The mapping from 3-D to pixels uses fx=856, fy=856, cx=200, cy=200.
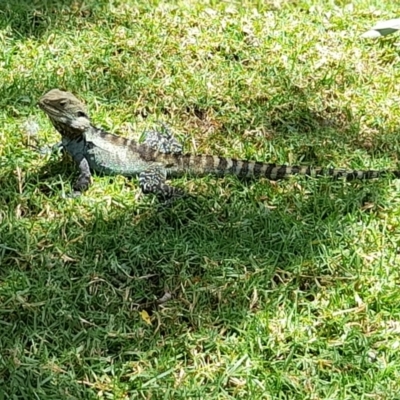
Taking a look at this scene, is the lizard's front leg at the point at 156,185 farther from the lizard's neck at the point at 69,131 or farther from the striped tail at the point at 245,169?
the lizard's neck at the point at 69,131

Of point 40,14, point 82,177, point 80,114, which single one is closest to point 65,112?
point 80,114

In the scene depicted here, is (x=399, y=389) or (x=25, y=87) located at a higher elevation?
(x=25, y=87)

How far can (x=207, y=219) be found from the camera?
16.8 feet

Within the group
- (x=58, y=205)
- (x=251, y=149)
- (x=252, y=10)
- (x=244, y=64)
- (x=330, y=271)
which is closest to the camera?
(x=330, y=271)

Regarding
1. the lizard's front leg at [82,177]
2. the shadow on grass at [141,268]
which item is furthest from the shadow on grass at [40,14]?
the shadow on grass at [141,268]

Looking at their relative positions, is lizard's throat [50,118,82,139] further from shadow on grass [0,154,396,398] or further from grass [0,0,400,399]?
shadow on grass [0,154,396,398]

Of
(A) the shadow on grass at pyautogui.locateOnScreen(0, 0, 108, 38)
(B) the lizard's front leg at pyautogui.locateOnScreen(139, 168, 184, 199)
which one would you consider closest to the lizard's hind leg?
(B) the lizard's front leg at pyautogui.locateOnScreen(139, 168, 184, 199)

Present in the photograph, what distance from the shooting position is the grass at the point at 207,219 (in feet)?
13.8

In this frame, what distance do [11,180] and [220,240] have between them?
137 centimetres

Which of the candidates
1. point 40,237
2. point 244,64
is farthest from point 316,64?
point 40,237

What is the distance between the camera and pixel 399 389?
4.12 meters

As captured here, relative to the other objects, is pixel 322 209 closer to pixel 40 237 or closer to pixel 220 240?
pixel 220 240

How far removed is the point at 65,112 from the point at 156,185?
2.36ft

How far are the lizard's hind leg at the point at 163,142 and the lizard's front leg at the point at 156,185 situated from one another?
0.25 m
